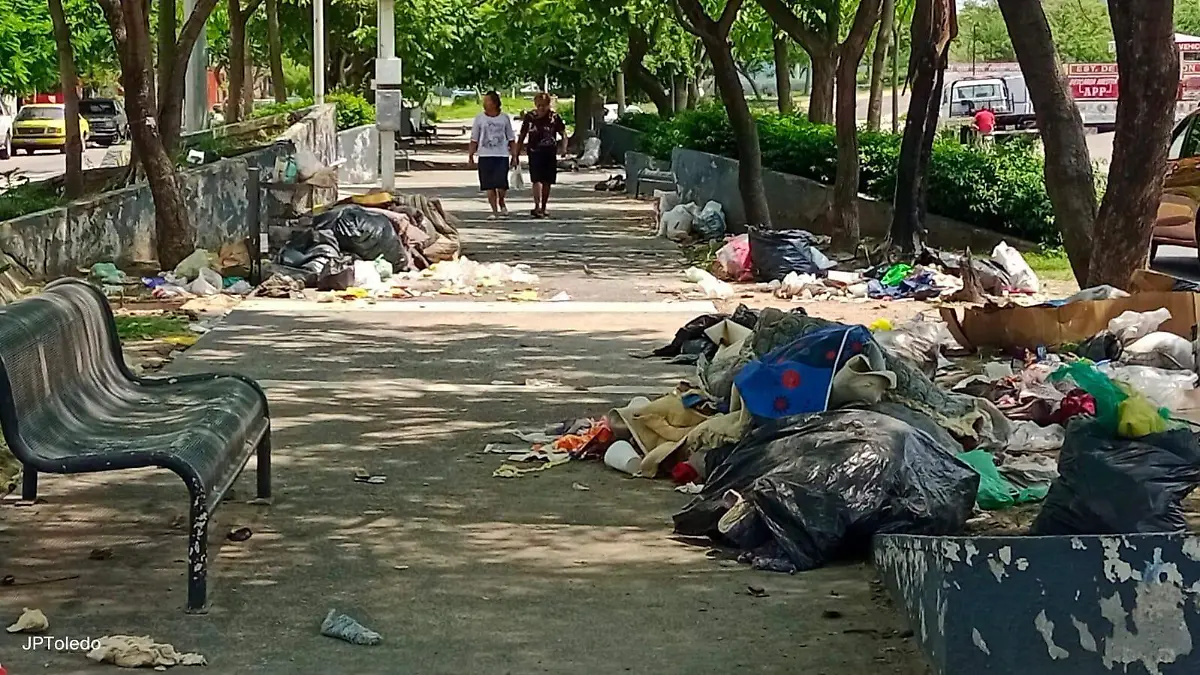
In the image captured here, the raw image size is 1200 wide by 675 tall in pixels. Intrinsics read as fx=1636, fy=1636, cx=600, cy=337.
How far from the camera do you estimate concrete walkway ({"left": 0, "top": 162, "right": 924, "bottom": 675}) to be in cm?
495

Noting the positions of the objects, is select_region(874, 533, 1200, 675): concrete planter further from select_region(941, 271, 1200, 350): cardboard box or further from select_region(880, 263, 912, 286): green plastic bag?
select_region(880, 263, 912, 286): green plastic bag

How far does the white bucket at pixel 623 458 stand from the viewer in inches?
288

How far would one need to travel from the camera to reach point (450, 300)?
13.5m

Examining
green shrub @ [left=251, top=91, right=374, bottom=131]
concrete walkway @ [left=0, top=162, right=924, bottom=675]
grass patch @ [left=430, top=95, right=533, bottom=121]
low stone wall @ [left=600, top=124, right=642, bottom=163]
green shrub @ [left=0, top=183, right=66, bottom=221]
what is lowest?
concrete walkway @ [left=0, top=162, right=924, bottom=675]

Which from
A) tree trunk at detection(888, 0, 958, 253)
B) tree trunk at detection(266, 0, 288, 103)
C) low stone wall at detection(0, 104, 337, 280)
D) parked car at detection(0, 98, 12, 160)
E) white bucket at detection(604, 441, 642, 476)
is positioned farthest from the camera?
parked car at detection(0, 98, 12, 160)

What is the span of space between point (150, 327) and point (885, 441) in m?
6.88

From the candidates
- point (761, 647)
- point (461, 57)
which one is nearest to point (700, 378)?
point (761, 647)

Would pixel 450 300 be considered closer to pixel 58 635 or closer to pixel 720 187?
pixel 720 187

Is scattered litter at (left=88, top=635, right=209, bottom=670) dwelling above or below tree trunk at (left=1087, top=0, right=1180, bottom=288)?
below

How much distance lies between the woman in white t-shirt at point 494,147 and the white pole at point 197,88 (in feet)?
12.0

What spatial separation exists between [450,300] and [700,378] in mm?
5449

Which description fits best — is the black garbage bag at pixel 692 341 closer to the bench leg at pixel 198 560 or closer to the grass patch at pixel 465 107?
the bench leg at pixel 198 560

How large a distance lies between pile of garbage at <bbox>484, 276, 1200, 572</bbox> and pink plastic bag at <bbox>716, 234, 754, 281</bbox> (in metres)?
5.40

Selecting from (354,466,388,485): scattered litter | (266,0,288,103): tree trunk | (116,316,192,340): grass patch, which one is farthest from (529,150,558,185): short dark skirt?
(354,466,388,485): scattered litter
